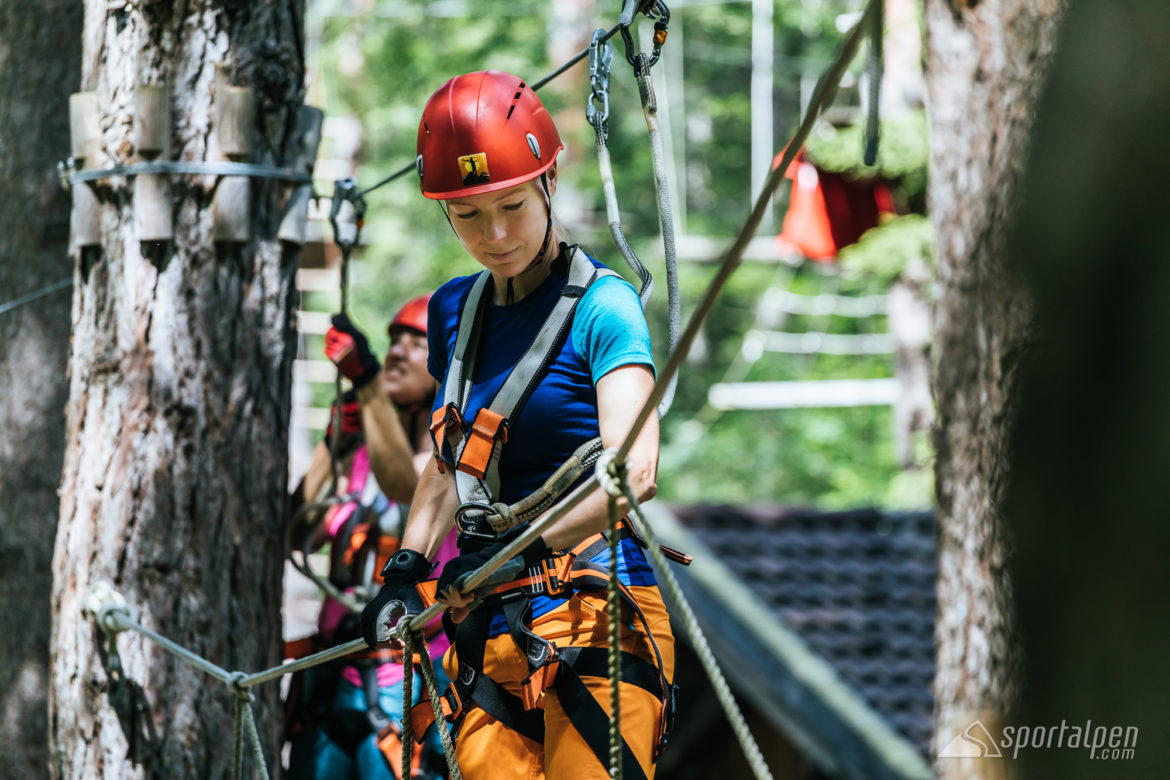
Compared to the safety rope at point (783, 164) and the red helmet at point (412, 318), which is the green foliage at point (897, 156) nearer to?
the red helmet at point (412, 318)

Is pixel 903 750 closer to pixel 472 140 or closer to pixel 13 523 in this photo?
pixel 13 523

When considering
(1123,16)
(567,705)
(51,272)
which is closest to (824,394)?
(51,272)

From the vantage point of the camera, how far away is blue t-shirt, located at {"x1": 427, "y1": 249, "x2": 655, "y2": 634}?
7.27 feet

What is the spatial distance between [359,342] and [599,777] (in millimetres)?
1550

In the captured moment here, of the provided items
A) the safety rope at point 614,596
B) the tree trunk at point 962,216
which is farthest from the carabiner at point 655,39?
the tree trunk at point 962,216

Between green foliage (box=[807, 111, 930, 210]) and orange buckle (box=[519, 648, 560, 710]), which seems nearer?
orange buckle (box=[519, 648, 560, 710])

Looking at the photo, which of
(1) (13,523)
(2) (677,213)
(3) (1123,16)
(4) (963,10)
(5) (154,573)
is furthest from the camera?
(2) (677,213)

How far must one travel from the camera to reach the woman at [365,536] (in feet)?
11.1

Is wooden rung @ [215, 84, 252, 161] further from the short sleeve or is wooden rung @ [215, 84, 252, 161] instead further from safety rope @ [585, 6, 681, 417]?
the short sleeve

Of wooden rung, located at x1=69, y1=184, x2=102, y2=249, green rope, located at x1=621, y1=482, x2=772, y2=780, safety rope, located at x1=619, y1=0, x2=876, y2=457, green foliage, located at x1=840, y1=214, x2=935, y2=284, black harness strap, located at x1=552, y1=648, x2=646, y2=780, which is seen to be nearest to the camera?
safety rope, located at x1=619, y1=0, x2=876, y2=457

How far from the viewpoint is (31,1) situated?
4.07 meters

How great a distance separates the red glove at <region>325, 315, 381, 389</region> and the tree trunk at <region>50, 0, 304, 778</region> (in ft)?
0.48

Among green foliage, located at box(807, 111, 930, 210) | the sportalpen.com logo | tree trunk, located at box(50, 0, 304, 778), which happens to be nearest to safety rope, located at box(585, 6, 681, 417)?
tree trunk, located at box(50, 0, 304, 778)

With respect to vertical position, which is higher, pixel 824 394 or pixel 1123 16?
pixel 1123 16
